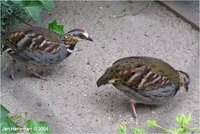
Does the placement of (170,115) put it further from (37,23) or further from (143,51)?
(37,23)

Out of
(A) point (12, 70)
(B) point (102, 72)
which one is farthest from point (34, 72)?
(B) point (102, 72)

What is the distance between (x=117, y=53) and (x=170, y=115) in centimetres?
87

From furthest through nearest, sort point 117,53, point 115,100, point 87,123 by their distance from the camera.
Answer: point 117,53 → point 115,100 → point 87,123

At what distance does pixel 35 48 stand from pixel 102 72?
60 cm

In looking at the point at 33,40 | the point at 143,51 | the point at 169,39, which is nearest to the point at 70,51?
the point at 33,40

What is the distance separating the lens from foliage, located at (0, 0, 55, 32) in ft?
15.4

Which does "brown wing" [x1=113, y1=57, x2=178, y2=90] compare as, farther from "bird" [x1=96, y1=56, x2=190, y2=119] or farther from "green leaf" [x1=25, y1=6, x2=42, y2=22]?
"green leaf" [x1=25, y1=6, x2=42, y2=22]

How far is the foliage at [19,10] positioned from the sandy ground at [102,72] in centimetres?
31

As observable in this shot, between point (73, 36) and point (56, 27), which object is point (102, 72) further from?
point (56, 27)

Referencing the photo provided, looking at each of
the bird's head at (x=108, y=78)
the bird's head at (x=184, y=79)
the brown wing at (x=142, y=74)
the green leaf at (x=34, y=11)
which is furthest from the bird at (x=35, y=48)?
the bird's head at (x=184, y=79)

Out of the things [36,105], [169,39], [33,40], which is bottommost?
[169,39]

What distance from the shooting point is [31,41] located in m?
4.32

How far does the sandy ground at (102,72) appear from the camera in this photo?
13.4 ft

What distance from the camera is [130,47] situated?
488 centimetres
